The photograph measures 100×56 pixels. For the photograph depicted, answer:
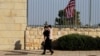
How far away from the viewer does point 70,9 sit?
22.7 meters

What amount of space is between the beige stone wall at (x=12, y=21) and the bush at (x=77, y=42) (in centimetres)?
226

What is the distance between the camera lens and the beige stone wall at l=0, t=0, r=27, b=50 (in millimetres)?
22062

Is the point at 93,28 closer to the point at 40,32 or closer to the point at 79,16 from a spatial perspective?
the point at 79,16

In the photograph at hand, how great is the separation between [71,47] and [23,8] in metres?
3.41

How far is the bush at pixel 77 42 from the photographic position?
21.7 m

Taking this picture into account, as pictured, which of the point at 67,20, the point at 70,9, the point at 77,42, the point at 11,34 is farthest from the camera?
the point at 67,20

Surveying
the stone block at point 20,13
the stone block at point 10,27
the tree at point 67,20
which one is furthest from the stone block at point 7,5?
the tree at point 67,20

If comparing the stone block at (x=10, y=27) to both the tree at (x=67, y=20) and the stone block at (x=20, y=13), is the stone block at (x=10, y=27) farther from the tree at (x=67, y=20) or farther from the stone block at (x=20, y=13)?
the tree at (x=67, y=20)

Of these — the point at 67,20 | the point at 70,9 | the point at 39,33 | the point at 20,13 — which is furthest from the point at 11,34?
the point at 70,9

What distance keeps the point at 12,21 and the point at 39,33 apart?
64.3 inches

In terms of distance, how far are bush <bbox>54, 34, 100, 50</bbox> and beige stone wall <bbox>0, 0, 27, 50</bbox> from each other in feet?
7.41

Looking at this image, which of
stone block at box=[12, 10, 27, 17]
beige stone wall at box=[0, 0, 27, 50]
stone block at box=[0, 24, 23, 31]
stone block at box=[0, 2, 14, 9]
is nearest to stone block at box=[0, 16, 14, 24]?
beige stone wall at box=[0, 0, 27, 50]

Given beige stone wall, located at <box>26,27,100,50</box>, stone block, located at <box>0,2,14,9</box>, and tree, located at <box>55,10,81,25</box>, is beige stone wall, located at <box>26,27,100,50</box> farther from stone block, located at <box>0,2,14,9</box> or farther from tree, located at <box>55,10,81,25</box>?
stone block, located at <box>0,2,14,9</box>

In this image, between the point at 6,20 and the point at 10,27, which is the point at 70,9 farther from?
the point at 6,20
